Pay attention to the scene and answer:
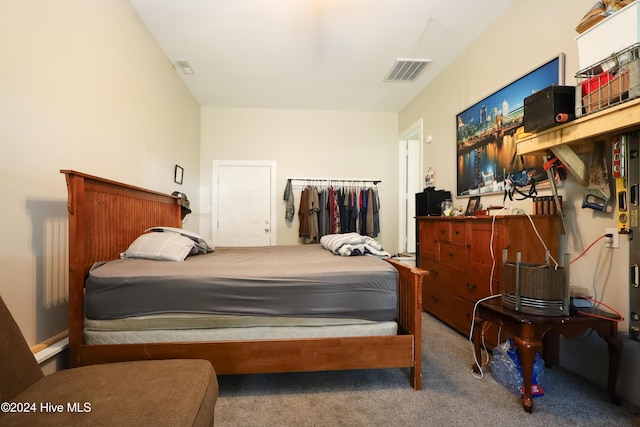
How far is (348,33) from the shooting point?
2.52 meters

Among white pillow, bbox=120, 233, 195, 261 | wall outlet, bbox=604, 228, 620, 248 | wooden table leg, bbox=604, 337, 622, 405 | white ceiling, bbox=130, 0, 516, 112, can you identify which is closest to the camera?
wooden table leg, bbox=604, 337, 622, 405

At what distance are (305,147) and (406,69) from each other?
1.82m

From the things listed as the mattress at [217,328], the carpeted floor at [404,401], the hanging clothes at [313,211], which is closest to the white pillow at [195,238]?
the mattress at [217,328]

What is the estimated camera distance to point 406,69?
310cm

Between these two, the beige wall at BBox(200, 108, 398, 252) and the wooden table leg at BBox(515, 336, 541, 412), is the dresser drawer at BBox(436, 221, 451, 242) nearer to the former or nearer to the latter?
the wooden table leg at BBox(515, 336, 541, 412)

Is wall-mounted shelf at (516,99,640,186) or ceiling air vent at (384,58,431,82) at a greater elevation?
ceiling air vent at (384,58,431,82)

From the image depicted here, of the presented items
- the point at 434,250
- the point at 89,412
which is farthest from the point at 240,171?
the point at 89,412

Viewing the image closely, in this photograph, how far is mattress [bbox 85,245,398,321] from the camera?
1.39 m

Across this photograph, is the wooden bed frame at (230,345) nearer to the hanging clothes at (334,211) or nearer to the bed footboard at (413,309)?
the bed footboard at (413,309)

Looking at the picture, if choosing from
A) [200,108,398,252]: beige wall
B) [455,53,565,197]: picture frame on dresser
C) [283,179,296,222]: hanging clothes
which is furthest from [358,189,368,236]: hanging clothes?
[455,53,565,197]: picture frame on dresser

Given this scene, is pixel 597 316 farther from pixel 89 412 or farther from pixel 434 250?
pixel 89 412

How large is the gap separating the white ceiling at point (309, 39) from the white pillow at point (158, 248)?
187 cm

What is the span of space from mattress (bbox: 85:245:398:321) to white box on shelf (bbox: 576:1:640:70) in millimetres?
1413

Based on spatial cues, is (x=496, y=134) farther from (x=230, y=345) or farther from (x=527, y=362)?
(x=230, y=345)
